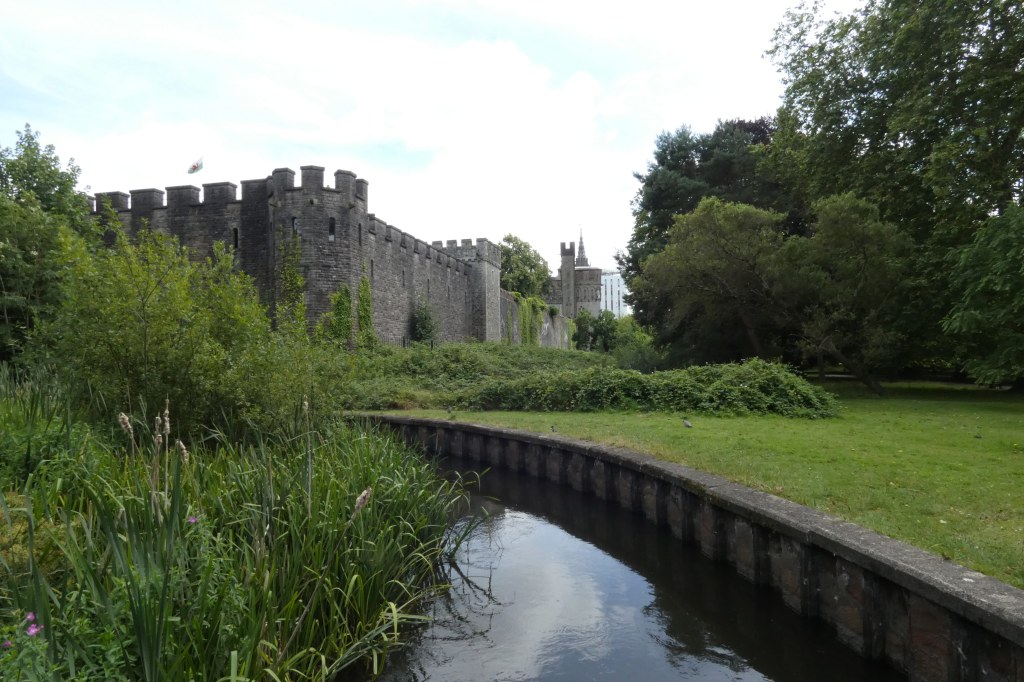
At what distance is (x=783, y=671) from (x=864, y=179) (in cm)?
1645

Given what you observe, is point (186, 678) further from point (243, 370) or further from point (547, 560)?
point (243, 370)

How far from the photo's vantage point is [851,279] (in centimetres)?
1609

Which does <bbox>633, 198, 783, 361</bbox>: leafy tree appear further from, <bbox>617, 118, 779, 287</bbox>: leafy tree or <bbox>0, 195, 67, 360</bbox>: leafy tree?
<bbox>0, 195, 67, 360</bbox>: leafy tree

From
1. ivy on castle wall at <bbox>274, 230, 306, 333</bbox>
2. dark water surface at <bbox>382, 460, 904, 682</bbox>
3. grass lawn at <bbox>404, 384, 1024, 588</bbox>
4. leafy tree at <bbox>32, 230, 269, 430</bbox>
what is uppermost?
ivy on castle wall at <bbox>274, 230, 306, 333</bbox>

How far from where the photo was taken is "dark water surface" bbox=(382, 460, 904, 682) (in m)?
4.46

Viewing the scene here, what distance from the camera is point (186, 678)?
2.67 meters

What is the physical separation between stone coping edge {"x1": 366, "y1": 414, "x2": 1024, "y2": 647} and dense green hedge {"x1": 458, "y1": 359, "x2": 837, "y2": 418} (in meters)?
5.59

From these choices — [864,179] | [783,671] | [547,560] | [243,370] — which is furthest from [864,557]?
[864,179]

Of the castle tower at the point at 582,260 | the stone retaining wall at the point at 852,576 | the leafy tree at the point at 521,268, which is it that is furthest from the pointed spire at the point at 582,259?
the stone retaining wall at the point at 852,576

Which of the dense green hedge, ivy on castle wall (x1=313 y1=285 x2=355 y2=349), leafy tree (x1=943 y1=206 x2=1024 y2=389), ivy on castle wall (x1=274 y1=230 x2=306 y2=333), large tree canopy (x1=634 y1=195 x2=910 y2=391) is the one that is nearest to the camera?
leafy tree (x1=943 y1=206 x2=1024 y2=389)

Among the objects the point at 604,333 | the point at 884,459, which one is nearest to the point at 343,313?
the point at 884,459

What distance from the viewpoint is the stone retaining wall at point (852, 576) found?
3.33 metres

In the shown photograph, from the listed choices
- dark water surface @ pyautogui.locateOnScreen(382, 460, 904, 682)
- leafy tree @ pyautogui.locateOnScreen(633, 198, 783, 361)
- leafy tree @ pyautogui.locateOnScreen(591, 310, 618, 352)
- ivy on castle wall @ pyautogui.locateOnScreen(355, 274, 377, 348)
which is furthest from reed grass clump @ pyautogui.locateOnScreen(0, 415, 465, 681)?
leafy tree @ pyautogui.locateOnScreen(591, 310, 618, 352)

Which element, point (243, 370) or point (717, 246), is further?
point (717, 246)
